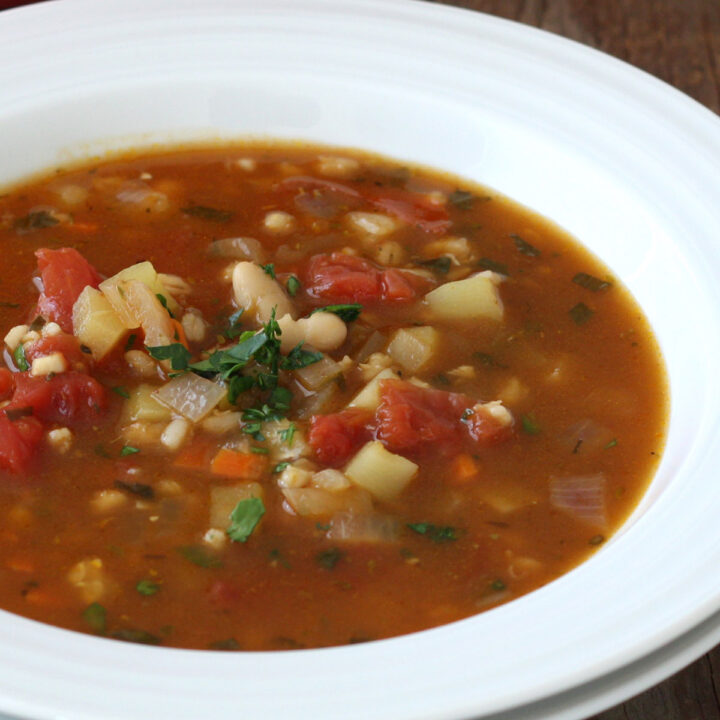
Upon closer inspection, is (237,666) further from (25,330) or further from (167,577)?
(25,330)

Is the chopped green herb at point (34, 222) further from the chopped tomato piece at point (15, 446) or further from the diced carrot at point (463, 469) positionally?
the diced carrot at point (463, 469)

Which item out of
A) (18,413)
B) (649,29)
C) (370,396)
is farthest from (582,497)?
(649,29)

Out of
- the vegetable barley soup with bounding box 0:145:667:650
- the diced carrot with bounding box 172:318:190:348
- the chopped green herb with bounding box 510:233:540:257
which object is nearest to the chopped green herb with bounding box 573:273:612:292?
the vegetable barley soup with bounding box 0:145:667:650

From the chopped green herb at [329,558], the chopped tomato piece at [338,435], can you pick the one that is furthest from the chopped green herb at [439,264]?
the chopped green herb at [329,558]

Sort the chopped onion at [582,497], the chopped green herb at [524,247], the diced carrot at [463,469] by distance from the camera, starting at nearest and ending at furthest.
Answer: the chopped onion at [582,497], the diced carrot at [463,469], the chopped green herb at [524,247]

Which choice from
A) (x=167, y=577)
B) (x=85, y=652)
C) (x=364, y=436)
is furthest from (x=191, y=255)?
(x=85, y=652)

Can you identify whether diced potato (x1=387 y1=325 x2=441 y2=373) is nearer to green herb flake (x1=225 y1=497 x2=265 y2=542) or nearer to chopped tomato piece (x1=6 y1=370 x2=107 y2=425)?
green herb flake (x1=225 y1=497 x2=265 y2=542)

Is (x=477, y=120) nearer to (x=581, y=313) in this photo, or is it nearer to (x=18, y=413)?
(x=581, y=313)

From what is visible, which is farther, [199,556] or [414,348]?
[414,348]

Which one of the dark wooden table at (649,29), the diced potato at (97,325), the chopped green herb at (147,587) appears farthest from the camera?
the dark wooden table at (649,29)
